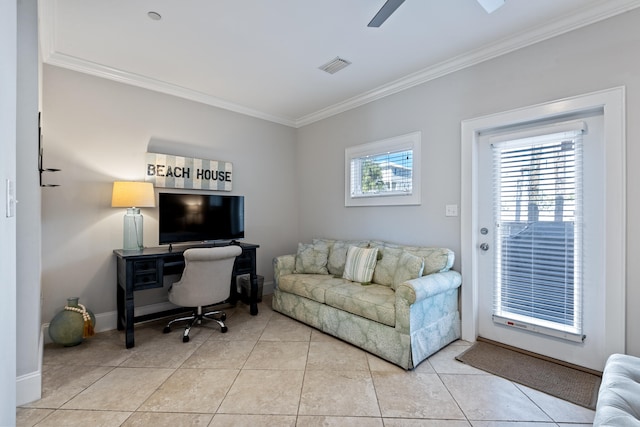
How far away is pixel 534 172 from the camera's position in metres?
2.46

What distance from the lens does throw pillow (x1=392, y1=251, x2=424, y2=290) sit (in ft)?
8.58

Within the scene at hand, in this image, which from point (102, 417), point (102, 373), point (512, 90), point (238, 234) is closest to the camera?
point (102, 417)

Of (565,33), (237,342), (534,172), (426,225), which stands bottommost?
(237,342)

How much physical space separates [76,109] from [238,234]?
6.70ft

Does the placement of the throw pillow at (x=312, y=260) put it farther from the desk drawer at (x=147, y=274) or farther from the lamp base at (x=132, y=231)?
the lamp base at (x=132, y=231)

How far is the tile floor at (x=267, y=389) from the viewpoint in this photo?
5.65 ft

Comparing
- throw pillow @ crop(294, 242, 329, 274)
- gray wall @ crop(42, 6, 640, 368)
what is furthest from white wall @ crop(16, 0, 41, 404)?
throw pillow @ crop(294, 242, 329, 274)

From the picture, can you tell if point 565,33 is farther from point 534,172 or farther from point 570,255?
point 570,255

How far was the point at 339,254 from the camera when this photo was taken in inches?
138

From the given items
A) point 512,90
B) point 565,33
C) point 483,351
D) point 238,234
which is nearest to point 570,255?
point 483,351

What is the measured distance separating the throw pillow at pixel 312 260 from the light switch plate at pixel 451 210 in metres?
1.44

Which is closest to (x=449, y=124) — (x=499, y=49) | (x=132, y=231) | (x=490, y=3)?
(x=499, y=49)

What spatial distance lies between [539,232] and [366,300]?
1.53m
